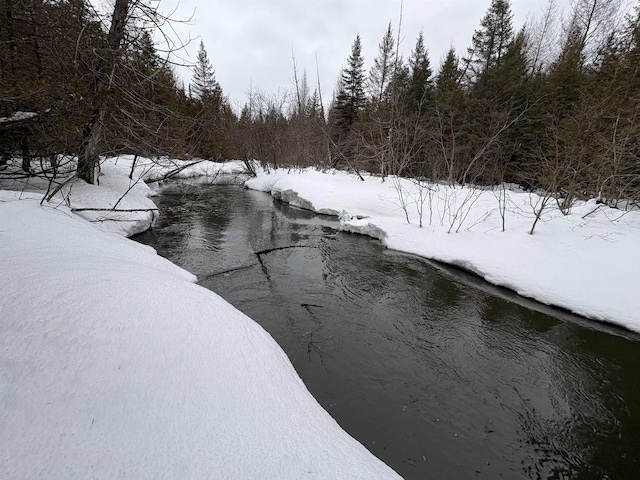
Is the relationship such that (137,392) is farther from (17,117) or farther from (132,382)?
(17,117)

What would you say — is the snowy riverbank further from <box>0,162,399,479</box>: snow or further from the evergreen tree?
the evergreen tree

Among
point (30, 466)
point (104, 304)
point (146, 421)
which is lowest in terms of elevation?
point (146, 421)

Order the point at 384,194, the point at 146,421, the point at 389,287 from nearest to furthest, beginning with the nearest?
1. the point at 146,421
2. the point at 389,287
3. the point at 384,194

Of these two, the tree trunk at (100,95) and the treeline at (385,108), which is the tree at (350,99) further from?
the tree trunk at (100,95)

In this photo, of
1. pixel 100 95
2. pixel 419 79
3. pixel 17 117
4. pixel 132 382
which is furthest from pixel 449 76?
pixel 132 382

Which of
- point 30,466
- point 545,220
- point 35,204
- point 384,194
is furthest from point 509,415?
point 384,194

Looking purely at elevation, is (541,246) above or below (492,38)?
below

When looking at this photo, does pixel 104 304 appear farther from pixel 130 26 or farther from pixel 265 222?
pixel 265 222

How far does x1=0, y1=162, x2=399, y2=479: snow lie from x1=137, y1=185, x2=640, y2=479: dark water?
1.21m

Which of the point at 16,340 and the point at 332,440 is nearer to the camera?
the point at 16,340

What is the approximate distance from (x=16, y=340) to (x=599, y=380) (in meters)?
5.99

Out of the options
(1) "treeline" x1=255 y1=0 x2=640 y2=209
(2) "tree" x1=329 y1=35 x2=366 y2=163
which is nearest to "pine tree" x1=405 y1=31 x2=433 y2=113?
(1) "treeline" x1=255 y1=0 x2=640 y2=209

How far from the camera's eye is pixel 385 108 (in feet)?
59.1

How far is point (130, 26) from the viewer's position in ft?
20.2
